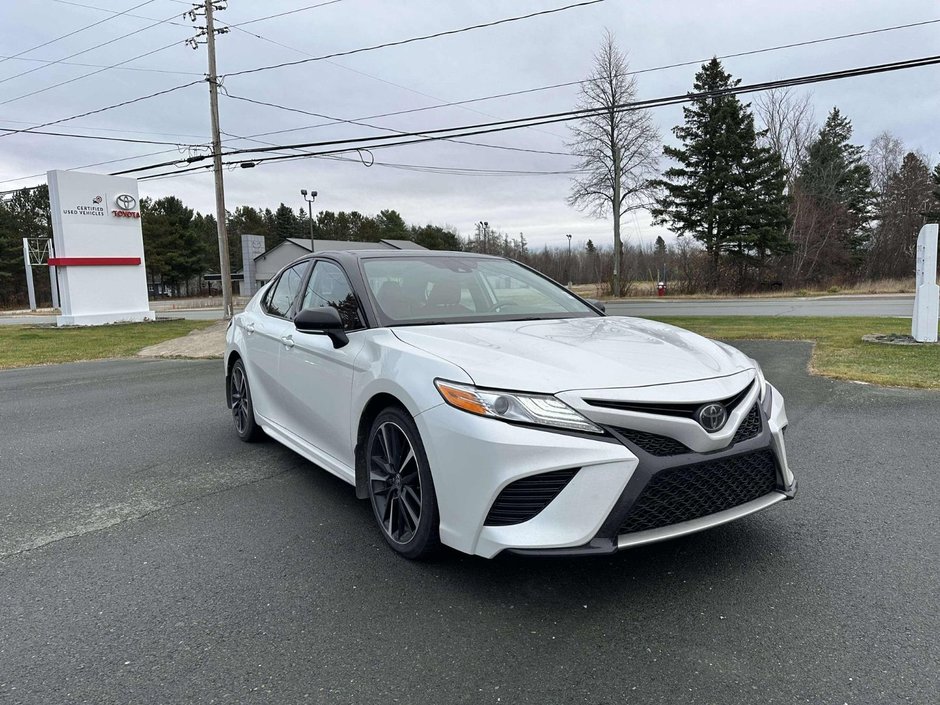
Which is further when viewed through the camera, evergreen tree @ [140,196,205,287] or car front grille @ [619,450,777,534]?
evergreen tree @ [140,196,205,287]

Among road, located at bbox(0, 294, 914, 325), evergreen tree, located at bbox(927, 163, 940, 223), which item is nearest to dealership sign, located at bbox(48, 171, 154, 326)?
road, located at bbox(0, 294, 914, 325)

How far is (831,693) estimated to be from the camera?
198 cm

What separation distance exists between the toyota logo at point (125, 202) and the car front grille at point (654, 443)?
27442 millimetres

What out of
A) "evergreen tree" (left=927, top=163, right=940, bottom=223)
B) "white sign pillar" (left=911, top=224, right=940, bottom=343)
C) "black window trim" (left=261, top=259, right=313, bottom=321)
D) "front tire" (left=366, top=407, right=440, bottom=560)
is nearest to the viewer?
"front tire" (left=366, top=407, right=440, bottom=560)

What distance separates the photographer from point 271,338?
446cm

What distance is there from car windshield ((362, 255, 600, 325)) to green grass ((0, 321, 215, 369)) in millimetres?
12406

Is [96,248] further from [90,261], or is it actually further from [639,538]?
[639,538]

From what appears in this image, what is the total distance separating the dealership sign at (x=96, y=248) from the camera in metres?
22.8

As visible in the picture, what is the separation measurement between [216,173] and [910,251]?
152 feet

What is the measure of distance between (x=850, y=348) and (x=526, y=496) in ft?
33.1

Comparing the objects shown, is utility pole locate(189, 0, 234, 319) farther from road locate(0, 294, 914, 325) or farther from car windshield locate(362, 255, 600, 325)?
car windshield locate(362, 255, 600, 325)

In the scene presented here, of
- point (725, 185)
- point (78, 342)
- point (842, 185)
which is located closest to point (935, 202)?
point (842, 185)

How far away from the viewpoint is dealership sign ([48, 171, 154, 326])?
74.9 feet

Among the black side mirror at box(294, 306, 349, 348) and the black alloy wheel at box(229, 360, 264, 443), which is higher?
the black side mirror at box(294, 306, 349, 348)
